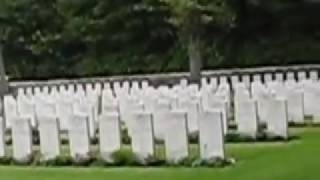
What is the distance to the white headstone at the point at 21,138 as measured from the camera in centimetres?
1530

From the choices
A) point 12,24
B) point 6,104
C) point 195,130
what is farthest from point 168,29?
point 195,130

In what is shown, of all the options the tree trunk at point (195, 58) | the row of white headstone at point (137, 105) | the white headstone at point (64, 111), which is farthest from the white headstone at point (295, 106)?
the tree trunk at point (195, 58)

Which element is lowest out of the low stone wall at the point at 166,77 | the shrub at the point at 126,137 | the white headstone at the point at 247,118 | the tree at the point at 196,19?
the shrub at the point at 126,137

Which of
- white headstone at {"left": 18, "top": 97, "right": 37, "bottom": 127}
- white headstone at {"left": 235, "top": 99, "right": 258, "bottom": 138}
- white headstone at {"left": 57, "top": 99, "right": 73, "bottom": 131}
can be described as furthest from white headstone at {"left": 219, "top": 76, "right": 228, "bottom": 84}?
white headstone at {"left": 235, "top": 99, "right": 258, "bottom": 138}

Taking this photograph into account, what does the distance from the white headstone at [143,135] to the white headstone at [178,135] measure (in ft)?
0.87

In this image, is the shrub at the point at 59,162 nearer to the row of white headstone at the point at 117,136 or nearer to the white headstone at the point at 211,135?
the row of white headstone at the point at 117,136

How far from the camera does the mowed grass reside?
41.7 ft

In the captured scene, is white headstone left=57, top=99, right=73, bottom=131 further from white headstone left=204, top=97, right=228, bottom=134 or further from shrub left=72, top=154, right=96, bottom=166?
white headstone left=204, top=97, right=228, bottom=134

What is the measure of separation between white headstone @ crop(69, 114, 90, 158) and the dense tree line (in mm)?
12108

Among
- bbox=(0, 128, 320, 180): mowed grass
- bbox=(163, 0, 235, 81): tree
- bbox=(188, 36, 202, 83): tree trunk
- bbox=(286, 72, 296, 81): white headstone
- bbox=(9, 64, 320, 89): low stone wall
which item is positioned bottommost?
bbox=(0, 128, 320, 180): mowed grass

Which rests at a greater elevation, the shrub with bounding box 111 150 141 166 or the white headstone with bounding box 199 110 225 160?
the white headstone with bounding box 199 110 225 160

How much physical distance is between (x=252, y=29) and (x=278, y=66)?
2.47 metres

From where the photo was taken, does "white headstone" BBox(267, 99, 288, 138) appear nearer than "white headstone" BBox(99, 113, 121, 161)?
No

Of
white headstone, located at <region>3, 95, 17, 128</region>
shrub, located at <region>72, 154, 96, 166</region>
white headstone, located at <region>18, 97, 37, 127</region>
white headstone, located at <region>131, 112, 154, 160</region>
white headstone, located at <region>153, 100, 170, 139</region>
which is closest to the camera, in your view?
white headstone, located at <region>131, 112, 154, 160</region>
